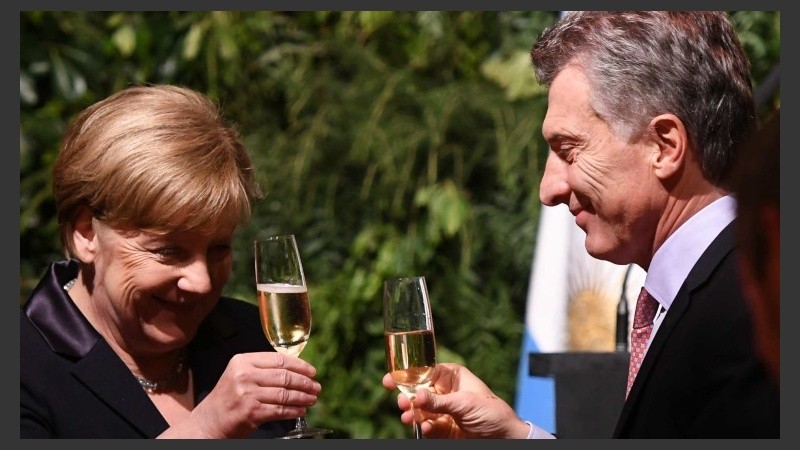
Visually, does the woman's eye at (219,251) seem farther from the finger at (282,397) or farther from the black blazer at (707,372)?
the black blazer at (707,372)

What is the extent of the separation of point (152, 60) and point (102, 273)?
137 inches

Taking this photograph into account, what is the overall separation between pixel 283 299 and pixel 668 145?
883 mm

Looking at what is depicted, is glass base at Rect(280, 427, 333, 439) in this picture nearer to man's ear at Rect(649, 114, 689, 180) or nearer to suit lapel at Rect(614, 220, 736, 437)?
suit lapel at Rect(614, 220, 736, 437)

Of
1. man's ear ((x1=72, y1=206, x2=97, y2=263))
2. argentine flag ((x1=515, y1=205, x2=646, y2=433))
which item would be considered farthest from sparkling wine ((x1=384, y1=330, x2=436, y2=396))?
argentine flag ((x1=515, y1=205, x2=646, y2=433))

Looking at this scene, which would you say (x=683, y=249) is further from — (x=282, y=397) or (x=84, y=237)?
(x=84, y=237)

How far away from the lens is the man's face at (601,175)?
8.27 feet

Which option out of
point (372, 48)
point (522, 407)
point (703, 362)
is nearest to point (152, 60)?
point (372, 48)

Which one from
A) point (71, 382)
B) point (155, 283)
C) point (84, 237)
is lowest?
point (71, 382)

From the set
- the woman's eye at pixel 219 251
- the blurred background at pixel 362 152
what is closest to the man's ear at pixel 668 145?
the woman's eye at pixel 219 251

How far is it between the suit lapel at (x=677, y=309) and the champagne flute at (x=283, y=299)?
2.18 feet

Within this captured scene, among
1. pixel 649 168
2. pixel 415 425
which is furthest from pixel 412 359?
pixel 649 168

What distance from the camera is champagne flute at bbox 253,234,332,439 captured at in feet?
7.99

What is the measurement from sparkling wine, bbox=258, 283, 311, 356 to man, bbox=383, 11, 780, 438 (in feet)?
0.68

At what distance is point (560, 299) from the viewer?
455 centimetres
